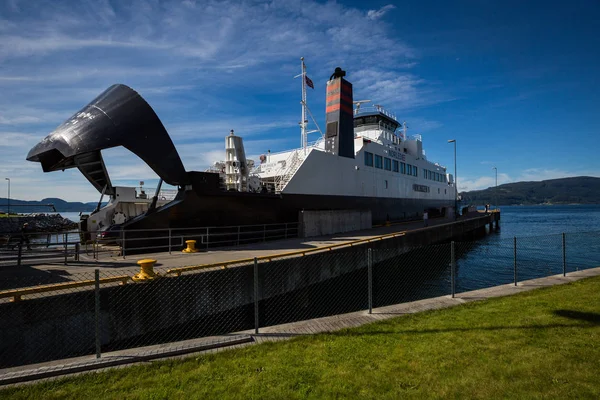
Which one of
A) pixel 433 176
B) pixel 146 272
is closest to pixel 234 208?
pixel 146 272

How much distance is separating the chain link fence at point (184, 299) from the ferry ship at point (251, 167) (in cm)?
437

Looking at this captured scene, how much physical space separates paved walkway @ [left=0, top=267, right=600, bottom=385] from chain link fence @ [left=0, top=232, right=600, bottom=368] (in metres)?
0.28

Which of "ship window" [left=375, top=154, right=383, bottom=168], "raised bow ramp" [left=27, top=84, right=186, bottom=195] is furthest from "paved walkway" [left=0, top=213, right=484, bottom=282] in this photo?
"ship window" [left=375, top=154, right=383, bottom=168]

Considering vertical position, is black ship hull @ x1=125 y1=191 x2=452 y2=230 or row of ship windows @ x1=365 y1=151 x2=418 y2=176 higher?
row of ship windows @ x1=365 y1=151 x2=418 y2=176

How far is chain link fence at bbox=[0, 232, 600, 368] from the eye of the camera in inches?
240

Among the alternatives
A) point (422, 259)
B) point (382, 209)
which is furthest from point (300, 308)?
point (382, 209)

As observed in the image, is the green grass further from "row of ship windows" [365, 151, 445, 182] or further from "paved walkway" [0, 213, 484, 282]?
"row of ship windows" [365, 151, 445, 182]

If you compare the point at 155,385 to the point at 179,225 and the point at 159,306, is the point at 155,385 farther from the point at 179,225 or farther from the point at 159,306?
the point at 179,225

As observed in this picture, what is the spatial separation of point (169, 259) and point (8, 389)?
7.30 m

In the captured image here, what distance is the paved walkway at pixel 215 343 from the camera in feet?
14.0

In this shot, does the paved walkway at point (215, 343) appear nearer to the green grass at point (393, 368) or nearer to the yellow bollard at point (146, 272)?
the green grass at point (393, 368)

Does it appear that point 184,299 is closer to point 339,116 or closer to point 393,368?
point 393,368

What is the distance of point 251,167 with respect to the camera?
2000cm

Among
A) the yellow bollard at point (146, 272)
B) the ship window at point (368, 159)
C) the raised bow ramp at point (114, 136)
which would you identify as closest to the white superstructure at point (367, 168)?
the ship window at point (368, 159)
